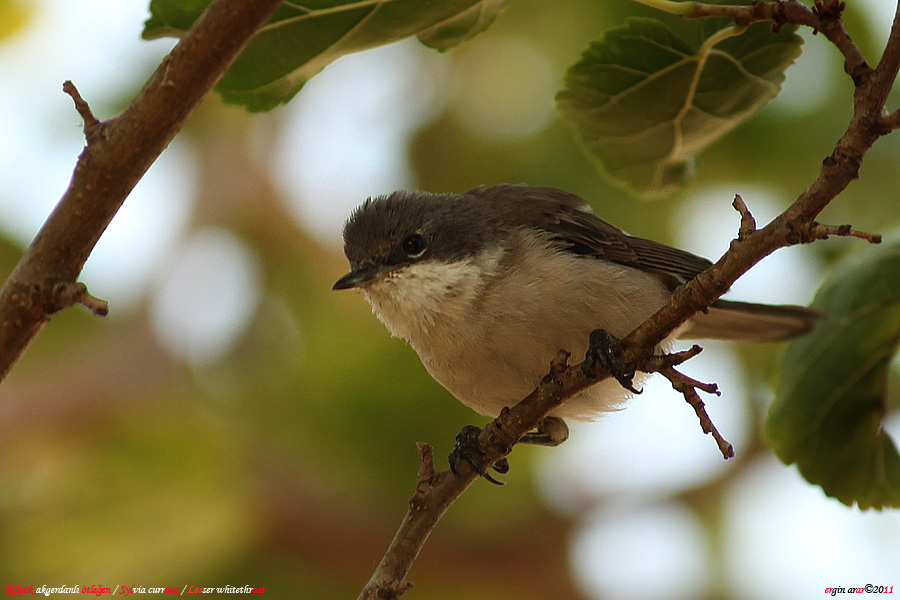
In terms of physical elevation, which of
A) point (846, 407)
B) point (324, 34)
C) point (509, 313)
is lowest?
point (846, 407)

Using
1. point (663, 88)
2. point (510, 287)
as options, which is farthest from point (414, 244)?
point (663, 88)

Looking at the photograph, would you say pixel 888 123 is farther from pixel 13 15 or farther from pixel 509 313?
pixel 13 15

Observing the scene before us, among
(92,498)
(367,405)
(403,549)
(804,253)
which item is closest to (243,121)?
(367,405)

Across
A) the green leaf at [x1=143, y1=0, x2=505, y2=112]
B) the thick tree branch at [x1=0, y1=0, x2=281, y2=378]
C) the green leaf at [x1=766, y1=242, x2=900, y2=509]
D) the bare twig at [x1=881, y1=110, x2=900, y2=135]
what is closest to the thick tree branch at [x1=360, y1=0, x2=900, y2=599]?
the bare twig at [x1=881, y1=110, x2=900, y2=135]

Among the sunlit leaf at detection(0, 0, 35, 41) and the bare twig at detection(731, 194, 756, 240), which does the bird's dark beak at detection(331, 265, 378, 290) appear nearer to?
the bare twig at detection(731, 194, 756, 240)

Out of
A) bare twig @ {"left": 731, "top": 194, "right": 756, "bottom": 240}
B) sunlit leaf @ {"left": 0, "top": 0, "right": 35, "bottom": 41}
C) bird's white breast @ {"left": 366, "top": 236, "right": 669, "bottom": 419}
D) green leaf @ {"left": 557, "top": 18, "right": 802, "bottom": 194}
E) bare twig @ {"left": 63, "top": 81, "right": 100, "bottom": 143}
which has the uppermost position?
sunlit leaf @ {"left": 0, "top": 0, "right": 35, "bottom": 41}

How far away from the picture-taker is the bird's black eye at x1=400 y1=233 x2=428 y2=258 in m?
4.01

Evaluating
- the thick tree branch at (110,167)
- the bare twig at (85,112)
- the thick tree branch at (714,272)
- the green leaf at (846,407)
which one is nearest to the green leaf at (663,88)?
the thick tree branch at (714,272)

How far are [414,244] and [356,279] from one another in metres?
0.36

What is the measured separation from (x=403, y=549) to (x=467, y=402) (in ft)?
4.73

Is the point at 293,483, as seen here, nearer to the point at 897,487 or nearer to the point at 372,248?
the point at 372,248

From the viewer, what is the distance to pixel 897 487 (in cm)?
337

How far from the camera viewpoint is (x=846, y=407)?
135 inches

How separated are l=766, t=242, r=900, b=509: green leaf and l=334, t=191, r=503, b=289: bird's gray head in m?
1.44
